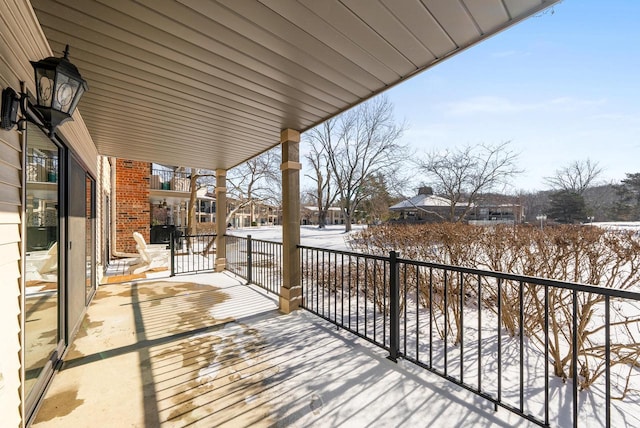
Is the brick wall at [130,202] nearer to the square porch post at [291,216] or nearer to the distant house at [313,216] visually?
the square porch post at [291,216]

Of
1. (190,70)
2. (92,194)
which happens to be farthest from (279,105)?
(92,194)

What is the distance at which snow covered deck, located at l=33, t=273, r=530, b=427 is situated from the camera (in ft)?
5.61

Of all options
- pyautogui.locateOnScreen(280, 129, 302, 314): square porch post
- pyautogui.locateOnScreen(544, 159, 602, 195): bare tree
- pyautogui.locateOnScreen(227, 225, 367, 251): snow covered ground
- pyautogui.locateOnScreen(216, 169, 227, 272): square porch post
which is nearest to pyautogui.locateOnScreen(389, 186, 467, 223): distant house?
pyautogui.locateOnScreen(227, 225, 367, 251): snow covered ground

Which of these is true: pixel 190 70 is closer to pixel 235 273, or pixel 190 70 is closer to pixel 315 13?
pixel 315 13

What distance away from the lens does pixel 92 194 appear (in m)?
4.45

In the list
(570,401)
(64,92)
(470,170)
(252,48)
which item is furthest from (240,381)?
(470,170)

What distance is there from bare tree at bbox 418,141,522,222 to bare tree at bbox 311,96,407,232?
6543mm

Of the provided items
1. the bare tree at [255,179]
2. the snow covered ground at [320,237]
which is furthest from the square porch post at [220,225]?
the bare tree at [255,179]

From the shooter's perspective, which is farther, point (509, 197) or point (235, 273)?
point (509, 197)

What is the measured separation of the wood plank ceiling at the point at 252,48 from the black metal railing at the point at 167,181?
921 cm

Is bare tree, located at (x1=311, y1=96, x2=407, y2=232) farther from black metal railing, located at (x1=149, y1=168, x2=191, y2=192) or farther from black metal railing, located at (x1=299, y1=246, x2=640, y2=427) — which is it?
black metal railing, located at (x1=299, y1=246, x2=640, y2=427)

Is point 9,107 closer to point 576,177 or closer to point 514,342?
point 514,342

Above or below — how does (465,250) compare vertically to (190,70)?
below

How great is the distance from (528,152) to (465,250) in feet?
28.2
